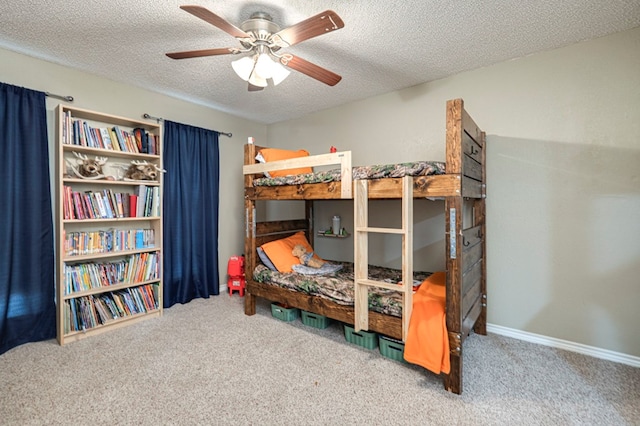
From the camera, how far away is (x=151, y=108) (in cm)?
327

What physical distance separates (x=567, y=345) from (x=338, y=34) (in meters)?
3.03

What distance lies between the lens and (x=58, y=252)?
249 centimetres

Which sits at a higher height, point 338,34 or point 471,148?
point 338,34

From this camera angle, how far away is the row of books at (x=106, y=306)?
2.50m

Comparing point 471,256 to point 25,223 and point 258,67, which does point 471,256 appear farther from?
point 25,223

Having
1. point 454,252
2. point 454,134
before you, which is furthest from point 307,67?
point 454,252

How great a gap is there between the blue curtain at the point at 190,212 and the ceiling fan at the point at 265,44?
5.50 ft

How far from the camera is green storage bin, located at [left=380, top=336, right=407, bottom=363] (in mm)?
2178

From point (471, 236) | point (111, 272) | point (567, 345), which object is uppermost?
point (471, 236)

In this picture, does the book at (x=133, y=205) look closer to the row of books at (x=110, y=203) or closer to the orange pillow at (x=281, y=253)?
the row of books at (x=110, y=203)

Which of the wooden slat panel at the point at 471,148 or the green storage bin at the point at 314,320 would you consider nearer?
the wooden slat panel at the point at 471,148

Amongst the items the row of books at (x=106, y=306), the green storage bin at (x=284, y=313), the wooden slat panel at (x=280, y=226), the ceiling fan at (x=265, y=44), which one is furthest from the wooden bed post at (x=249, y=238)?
the ceiling fan at (x=265, y=44)

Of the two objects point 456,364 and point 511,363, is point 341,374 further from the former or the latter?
point 511,363

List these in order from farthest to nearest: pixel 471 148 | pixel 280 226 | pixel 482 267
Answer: pixel 280 226
pixel 482 267
pixel 471 148
